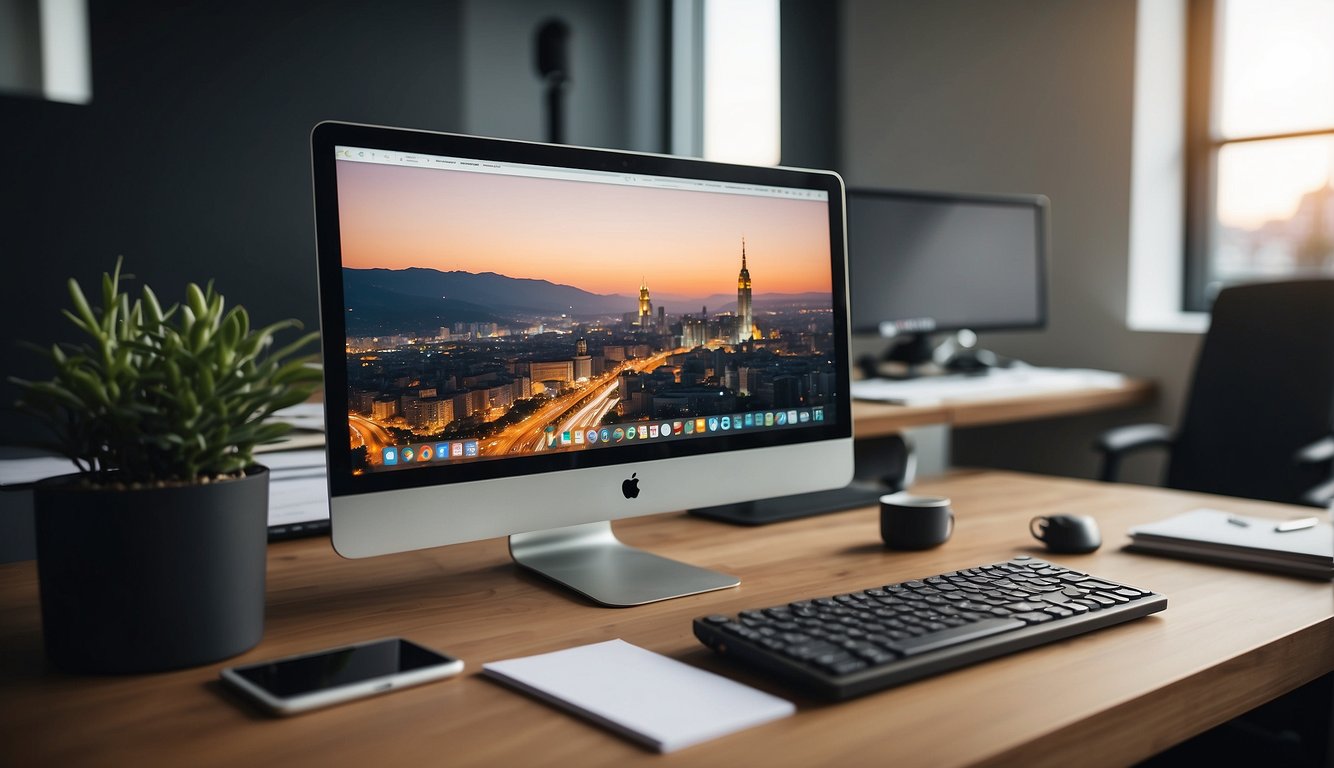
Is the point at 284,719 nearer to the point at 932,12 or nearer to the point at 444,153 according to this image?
the point at 444,153

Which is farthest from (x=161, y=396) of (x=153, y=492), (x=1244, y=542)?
(x=1244, y=542)

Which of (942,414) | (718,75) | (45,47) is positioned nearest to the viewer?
(942,414)

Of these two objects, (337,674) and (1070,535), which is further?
(1070,535)

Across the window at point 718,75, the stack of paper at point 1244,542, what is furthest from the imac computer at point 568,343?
the window at point 718,75

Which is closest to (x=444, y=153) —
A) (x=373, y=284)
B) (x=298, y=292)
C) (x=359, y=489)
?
(x=373, y=284)

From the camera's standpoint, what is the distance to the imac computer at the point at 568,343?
900 millimetres

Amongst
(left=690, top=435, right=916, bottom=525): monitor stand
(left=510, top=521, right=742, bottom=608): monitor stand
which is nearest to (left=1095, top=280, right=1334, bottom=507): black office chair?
(left=690, top=435, right=916, bottom=525): monitor stand

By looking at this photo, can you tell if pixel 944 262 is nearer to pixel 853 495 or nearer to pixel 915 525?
pixel 853 495

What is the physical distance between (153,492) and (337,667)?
0.59ft

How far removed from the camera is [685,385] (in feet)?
3.59

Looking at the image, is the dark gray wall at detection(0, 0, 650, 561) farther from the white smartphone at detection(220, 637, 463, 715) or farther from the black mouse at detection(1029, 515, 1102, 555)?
the black mouse at detection(1029, 515, 1102, 555)

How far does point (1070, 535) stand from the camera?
118 cm

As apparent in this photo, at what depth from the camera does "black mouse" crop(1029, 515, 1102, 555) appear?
46.5 inches

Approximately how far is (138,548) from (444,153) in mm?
420
